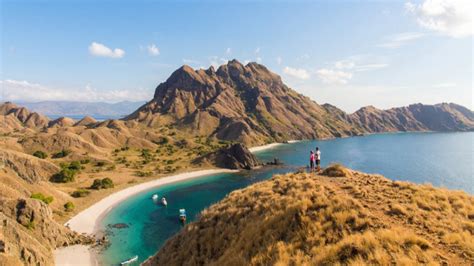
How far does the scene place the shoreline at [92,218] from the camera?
39.7 metres

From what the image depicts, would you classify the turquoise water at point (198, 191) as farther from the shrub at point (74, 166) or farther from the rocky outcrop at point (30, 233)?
the shrub at point (74, 166)

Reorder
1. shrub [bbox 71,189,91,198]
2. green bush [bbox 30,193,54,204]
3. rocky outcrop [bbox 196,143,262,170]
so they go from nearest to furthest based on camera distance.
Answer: green bush [bbox 30,193,54,204]
shrub [bbox 71,189,91,198]
rocky outcrop [bbox 196,143,262,170]

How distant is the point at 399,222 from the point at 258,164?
112044 millimetres

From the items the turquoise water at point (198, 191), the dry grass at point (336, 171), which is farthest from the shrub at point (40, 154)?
the dry grass at point (336, 171)

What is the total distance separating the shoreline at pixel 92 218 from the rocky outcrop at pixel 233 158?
1380 centimetres

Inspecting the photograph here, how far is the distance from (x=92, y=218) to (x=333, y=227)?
195ft

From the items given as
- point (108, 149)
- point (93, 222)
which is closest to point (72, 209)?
point (93, 222)

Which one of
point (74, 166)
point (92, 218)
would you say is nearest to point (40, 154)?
point (74, 166)

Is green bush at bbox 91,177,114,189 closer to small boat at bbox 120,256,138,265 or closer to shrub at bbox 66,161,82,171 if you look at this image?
shrub at bbox 66,161,82,171

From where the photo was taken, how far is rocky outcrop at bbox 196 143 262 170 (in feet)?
392

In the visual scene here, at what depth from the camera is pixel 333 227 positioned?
45.5 feet

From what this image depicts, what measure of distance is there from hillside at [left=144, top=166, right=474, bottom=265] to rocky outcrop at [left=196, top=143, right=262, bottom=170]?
9574 cm

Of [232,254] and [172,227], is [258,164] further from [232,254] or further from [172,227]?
[232,254]

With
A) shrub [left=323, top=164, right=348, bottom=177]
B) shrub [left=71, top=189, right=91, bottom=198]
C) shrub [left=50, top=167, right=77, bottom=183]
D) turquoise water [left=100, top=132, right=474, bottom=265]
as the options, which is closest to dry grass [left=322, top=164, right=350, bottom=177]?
shrub [left=323, top=164, right=348, bottom=177]
